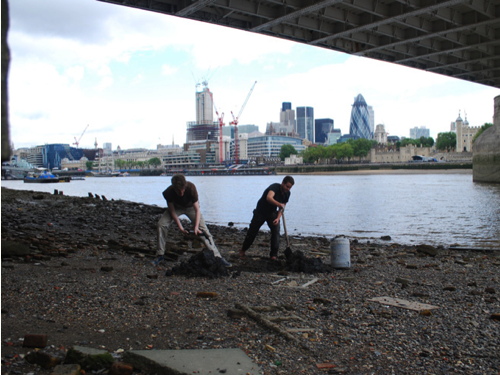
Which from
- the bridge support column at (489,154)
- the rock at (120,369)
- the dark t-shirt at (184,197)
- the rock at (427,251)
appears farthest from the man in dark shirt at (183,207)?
the bridge support column at (489,154)

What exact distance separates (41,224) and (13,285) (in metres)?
10.3

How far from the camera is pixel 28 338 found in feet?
14.8

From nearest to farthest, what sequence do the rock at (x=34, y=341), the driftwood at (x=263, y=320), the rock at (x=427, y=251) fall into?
the rock at (x=34, y=341) < the driftwood at (x=263, y=320) < the rock at (x=427, y=251)

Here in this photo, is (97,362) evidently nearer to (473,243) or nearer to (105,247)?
(105,247)

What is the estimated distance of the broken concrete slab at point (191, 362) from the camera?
Answer: 4.15m

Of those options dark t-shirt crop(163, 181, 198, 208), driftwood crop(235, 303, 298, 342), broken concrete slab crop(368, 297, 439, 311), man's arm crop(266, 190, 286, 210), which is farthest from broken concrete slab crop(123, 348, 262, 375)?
man's arm crop(266, 190, 286, 210)

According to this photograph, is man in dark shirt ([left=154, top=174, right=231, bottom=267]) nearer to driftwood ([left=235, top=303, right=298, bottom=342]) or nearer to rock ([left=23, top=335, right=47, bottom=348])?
driftwood ([left=235, top=303, right=298, bottom=342])

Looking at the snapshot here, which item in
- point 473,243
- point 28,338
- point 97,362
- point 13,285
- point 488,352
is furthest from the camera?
point 473,243

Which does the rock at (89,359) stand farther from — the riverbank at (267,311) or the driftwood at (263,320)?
the driftwood at (263,320)

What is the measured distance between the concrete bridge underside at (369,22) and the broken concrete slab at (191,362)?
18882 millimetres

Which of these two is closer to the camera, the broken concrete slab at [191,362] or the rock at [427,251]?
the broken concrete slab at [191,362]

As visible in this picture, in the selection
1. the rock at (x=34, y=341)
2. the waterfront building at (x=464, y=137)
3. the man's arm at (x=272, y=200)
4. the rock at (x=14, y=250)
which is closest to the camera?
the rock at (x=34, y=341)

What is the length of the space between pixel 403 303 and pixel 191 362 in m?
3.59

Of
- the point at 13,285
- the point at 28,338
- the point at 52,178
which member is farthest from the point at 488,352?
the point at 52,178
